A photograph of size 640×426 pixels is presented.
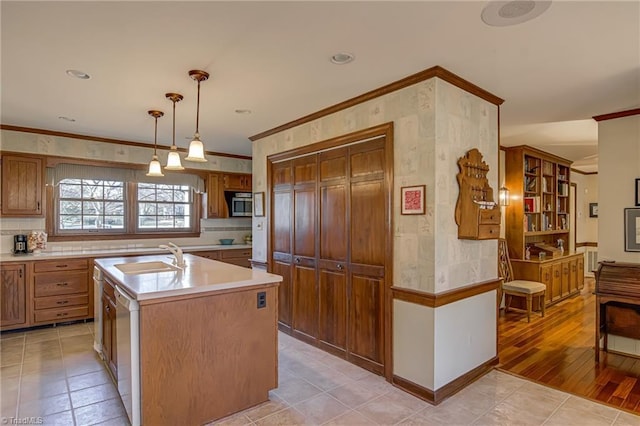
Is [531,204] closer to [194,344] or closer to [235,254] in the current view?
[235,254]

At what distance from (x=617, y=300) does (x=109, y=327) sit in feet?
15.3

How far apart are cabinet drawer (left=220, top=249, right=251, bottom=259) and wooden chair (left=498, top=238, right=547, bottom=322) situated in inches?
155

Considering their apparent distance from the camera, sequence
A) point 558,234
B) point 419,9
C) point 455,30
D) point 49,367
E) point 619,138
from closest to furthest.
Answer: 1. point 419,9
2. point 455,30
3. point 49,367
4. point 619,138
5. point 558,234

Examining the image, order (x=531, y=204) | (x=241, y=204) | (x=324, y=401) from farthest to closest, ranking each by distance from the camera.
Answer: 1. (x=241, y=204)
2. (x=531, y=204)
3. (x=324, y=401)

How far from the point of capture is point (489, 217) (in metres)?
2.92

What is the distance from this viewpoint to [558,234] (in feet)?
22.1

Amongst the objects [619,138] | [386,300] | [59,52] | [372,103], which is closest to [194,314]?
[386,300]

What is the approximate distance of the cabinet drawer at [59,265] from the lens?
4301 millimetres

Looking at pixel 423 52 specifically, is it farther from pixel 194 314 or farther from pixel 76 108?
pixel 76 108

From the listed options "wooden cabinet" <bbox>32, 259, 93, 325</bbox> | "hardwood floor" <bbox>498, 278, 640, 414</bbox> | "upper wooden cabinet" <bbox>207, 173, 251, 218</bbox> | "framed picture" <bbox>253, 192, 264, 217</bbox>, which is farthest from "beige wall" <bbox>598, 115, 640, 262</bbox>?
"wooden cabinet" <bbox>32, 259, 93, 325</bbox>

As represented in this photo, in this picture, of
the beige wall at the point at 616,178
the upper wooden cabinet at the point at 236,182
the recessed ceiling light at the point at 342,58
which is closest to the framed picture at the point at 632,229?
the beige wall at the point at 616,178

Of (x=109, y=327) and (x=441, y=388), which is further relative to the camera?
(x=109, y=327)

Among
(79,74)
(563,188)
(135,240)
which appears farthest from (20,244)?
(563,188)

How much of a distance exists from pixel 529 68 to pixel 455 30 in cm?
90
